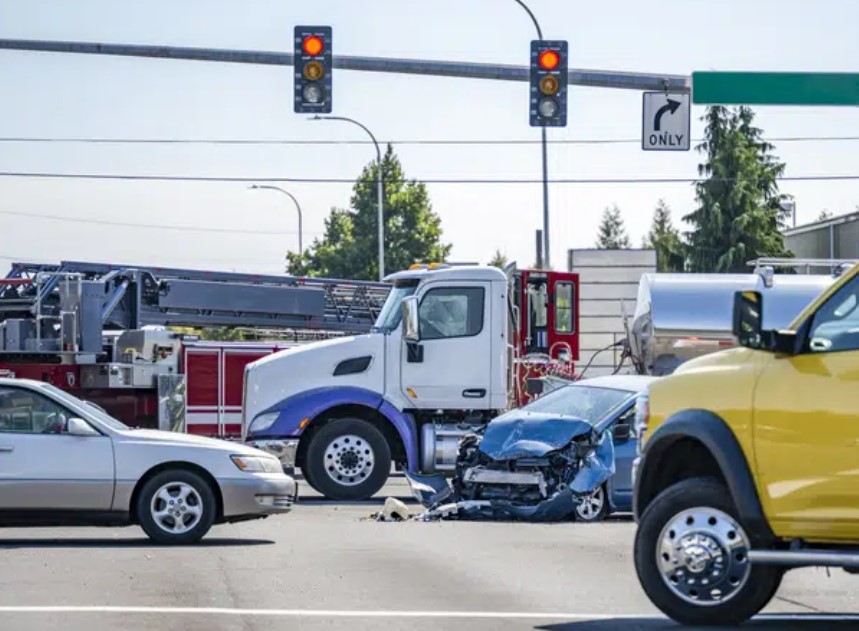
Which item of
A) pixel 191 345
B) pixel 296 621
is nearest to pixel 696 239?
pixel 191 345

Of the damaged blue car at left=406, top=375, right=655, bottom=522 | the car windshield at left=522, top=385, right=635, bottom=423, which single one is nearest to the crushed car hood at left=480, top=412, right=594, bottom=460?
the damaged blue car at left=406, top=375, right=655, bottom=522

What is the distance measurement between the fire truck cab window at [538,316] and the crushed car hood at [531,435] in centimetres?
837

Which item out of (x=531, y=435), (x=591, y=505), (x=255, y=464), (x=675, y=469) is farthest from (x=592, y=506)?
(x=675, y=469)

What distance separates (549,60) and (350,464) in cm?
569

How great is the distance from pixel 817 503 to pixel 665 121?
14683 mm

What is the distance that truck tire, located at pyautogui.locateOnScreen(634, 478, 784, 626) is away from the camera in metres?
9.30

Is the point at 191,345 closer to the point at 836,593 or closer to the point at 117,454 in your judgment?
the point at 117,454

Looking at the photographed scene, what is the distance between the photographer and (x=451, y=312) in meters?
21.4

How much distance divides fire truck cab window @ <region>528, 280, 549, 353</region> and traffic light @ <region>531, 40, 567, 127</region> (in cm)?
481

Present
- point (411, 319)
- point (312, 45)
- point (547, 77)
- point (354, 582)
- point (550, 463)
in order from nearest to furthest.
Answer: point (354, 582), point (550, 463), point (411, 319), point (312, 45), point (547, 77)

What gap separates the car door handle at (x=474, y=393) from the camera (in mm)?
21359

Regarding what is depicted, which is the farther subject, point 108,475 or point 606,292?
point 606,292

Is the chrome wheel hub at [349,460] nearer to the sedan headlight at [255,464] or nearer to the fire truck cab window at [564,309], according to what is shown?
the sedan headlight at [255,464]

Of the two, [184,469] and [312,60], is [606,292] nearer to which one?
[312,60]
